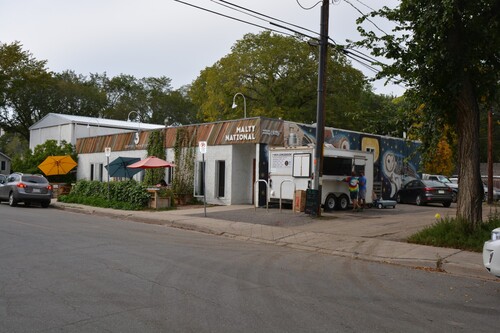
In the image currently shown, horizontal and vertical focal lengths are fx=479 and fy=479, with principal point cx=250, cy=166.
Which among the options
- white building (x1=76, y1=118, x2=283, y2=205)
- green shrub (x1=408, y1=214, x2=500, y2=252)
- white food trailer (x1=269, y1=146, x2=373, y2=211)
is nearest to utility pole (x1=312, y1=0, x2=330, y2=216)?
white food trailer (x1=269, y1=146, x2=373, y2=211)

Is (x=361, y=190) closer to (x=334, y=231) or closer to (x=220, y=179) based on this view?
(x=334, y=231)

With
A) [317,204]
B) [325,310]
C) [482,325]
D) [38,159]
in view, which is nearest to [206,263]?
[325,310]

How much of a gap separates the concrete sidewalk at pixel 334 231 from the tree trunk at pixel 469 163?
4.14 ft

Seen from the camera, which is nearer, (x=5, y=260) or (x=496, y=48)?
(x=5, y=260)

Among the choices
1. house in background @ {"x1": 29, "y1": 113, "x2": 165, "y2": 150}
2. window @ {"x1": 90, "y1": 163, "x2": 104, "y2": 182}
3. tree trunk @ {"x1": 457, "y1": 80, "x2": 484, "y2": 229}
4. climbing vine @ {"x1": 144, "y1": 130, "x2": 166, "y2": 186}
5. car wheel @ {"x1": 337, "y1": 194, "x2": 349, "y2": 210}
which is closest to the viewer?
tree trunk @ {"x1": 457, "y1": 80, "x2": 484, "y2": 229}

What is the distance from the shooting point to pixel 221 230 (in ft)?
47.9

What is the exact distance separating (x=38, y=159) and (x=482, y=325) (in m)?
35.3

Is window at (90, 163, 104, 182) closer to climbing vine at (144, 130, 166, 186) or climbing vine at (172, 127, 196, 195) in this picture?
climbing vine at (144, 130, 166, 186)

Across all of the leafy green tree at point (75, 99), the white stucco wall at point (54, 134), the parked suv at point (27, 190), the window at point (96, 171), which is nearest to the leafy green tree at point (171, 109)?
the leafy green tree at point (75, 99)

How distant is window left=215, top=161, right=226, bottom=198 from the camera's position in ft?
74.8

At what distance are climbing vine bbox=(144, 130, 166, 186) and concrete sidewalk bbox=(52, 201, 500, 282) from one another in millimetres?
5081

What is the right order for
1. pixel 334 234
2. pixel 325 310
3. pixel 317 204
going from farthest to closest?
pixel 317 204
pixel 334 234
pixel 325 310

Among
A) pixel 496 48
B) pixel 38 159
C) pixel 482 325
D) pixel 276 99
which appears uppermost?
pixel 276 99

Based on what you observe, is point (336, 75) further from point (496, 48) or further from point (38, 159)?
point (496, 48)
